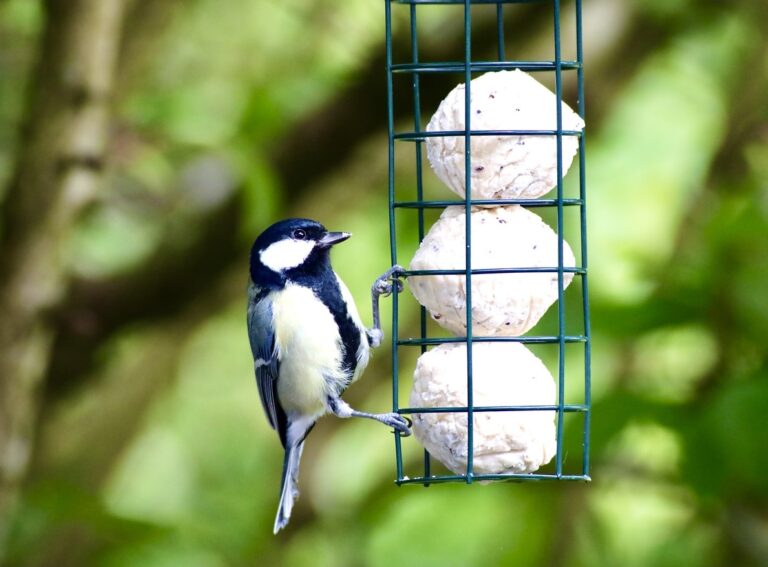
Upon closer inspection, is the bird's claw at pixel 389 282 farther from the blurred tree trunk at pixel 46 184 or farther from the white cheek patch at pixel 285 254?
the blurred tree trunk at pixel 46 184

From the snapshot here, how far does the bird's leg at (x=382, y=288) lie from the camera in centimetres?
329

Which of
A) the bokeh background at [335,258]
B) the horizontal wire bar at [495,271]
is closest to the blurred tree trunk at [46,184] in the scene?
the bokeh background at [335,258]

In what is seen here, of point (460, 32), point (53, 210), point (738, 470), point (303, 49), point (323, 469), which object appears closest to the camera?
point (738, 470)

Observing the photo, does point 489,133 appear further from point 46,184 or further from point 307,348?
Answer: point 46,184

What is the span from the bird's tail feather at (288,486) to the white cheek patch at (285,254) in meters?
0.63

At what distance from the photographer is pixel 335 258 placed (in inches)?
235

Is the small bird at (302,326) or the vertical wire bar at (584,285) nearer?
the vertical wire bar at (584,285)

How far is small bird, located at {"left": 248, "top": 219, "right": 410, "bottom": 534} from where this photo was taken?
366 centimetres

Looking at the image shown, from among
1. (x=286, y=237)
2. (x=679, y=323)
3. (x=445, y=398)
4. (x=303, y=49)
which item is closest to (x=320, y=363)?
(x=286, y=237)

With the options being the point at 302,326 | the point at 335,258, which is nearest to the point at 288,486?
the point at 302,326

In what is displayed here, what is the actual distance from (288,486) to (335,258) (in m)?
2.24

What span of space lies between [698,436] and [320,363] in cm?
112

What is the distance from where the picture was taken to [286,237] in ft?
12.0

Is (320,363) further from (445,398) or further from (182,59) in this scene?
(182,59)
